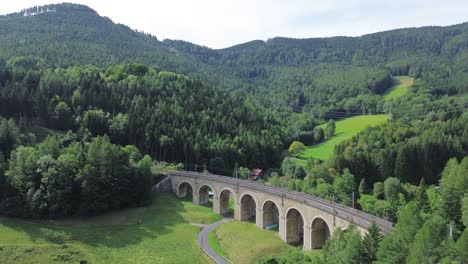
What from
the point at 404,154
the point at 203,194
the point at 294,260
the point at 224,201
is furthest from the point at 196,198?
the point at 404,154

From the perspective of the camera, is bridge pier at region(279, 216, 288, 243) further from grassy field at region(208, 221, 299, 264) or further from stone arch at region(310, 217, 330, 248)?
stone arch at region(310, 217, 330, 248)

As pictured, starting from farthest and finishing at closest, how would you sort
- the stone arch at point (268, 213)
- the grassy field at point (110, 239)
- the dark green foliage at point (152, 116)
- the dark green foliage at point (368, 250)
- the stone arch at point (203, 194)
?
1. the dark green foliage at point (152, 116)
2. the stone arch at point (203, 194)
3. the stone arch at point (268, 213)
4. the grassy field at point (110, 239)
5. the dark green foliage at point (368, 250)

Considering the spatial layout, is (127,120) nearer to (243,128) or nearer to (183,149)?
(183,149)

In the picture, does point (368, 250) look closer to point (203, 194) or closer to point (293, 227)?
point (293, 227)

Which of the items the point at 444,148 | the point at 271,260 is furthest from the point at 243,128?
the point at 271,260

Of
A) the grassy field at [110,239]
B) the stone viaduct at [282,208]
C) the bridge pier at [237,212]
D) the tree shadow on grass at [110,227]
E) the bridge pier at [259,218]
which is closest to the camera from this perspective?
the stone viaduct at [282,208]

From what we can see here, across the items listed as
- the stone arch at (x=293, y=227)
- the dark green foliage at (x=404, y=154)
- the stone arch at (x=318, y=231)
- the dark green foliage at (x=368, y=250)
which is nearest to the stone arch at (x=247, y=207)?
the stone arch at (x=293, y=227)

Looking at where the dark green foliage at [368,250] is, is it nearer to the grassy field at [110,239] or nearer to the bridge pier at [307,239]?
the bridge pier at [307,239]
